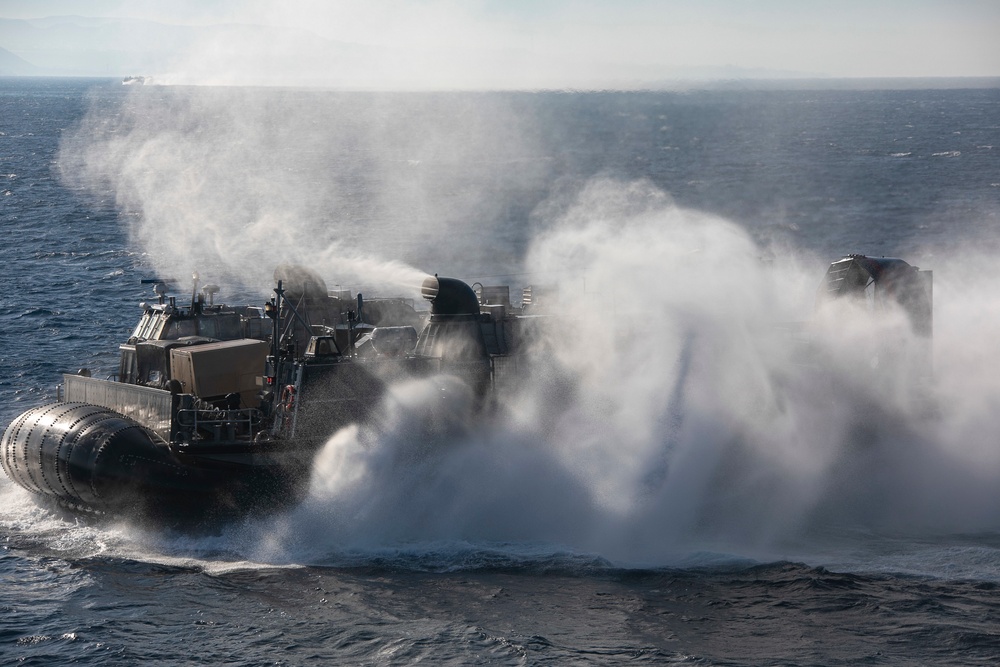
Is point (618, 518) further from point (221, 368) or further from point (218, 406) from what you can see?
point (221, 368)

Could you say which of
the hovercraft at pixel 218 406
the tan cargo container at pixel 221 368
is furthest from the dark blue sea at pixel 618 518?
the tan cargo container at pixel 221 368

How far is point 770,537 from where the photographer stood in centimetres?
2503

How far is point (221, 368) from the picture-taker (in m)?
28.5

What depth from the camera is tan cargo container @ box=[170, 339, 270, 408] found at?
28062mm

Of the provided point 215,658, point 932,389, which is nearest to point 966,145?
point 932,389

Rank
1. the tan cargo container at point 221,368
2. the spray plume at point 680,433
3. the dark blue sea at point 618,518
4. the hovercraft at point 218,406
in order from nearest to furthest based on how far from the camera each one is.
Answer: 1. the dark blue sea at point 618,518
2. the spray plume at point 680,433
3. the hovercraft at point 218,406
4. the tan cargo container at point 221,368

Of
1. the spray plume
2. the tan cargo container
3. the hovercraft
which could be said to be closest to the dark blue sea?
the spray plume

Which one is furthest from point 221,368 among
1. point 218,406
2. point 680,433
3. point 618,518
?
point 680,433

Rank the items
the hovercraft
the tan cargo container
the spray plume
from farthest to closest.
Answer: the tan cargo container → the hovercraft → the spray plume

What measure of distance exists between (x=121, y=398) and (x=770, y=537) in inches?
636

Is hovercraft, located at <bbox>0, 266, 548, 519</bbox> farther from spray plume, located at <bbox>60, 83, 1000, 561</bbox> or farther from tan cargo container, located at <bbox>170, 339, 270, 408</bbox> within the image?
spray plume, located at <bbox>60, 83, 1000, 561</bbox>

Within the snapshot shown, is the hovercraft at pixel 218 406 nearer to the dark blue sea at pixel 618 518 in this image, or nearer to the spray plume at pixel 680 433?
the dark blue sea at pixel 618 518

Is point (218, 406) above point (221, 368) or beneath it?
beneath

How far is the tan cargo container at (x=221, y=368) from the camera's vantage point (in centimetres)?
2806
